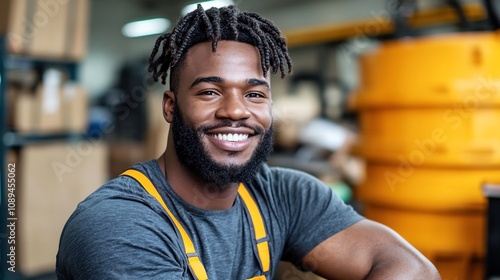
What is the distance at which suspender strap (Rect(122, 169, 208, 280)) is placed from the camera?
130cm

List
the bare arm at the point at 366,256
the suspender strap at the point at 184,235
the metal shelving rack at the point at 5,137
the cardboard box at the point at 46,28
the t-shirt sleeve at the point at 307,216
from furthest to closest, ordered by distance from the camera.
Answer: the cardboard box at the point at 46,28, the metal shelving rack at the point at 5,137, the t-shirt sleeve at the point at 307,216, the bare arm at the point at 366,256, the suspender strap at the point at 184,235

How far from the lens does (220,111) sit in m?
1.36

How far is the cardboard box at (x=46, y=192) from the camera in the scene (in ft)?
11.4

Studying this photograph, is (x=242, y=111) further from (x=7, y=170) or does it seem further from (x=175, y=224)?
(x=7, y=170)

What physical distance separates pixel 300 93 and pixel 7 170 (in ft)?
13.0

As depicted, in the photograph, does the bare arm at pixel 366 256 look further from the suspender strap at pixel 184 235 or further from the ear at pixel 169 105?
the ear at pixel 169 105

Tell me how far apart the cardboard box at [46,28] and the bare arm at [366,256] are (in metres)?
2.71

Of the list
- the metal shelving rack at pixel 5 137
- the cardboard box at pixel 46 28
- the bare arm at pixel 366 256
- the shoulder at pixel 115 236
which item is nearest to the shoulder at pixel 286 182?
the bare arm at pixel 366 256

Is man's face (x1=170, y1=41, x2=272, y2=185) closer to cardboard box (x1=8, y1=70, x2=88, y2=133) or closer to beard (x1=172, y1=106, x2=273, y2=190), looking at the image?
beard (x1=172, y1=106, x2=273, y2=190)

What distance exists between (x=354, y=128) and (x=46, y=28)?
11.0ft

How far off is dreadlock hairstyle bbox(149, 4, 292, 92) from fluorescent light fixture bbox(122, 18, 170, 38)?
32.3ft

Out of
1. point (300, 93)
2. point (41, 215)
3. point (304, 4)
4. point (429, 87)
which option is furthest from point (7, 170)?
point (304, 4)

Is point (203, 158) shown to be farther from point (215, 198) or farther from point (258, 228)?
point (258, 228)

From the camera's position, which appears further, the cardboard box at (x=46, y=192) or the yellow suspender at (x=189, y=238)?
the cardboard box at (x=46, y=192)
